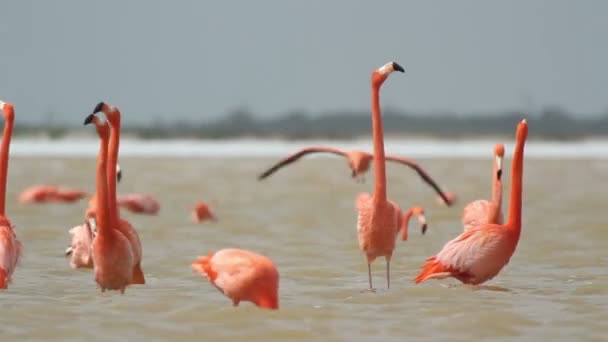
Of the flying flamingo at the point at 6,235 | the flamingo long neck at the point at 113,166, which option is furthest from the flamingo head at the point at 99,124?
the flying flamingo at the point at 6,235

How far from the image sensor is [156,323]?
23.8ft

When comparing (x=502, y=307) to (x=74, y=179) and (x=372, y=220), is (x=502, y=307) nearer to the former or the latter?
(x=372, y=220)

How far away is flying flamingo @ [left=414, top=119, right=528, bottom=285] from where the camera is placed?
319 inches

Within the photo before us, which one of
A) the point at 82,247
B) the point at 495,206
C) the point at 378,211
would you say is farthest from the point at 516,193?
the point at 82,247

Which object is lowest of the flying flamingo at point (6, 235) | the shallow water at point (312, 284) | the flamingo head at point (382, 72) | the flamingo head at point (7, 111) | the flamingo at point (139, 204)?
the flamingo at point (139, 204)

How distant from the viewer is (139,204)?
14.1 meters

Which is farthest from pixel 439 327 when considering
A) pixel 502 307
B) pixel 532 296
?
pixel 532 296

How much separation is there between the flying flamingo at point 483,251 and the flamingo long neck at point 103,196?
209 centimetres

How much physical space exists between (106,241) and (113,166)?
2.44 feet

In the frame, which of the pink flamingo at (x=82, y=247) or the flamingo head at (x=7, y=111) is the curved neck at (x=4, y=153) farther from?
the pink flamingo at (x=82, y=247)

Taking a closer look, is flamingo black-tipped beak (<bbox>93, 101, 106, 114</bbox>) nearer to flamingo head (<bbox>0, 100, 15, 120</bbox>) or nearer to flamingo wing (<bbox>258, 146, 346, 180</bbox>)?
flamingo head (<bbox>0, 100, 15, 120</bbox>)

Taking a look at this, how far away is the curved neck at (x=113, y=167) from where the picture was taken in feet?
26.1

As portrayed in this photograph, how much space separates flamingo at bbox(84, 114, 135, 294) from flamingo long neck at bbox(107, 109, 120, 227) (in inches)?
8.4

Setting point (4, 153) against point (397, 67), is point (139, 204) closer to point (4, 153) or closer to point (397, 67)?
point (4, 153)
